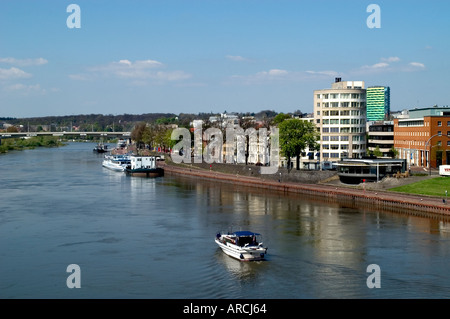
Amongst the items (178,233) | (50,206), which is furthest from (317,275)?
(50,206)

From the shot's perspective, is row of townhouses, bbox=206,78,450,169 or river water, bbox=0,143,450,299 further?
row of townhouses, bbox=206,78,450,169

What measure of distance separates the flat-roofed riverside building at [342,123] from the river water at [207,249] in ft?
112

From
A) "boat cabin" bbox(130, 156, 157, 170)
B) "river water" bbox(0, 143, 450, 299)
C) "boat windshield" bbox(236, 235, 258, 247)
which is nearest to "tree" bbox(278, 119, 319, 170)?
"river water" bbox(0, 143, 450, 299)

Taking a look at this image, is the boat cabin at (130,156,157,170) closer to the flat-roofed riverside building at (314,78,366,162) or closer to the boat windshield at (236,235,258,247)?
the flat-roofed riverside building at (314,78,366,162)

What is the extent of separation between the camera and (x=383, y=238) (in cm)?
5503

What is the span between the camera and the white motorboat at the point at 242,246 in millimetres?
46406

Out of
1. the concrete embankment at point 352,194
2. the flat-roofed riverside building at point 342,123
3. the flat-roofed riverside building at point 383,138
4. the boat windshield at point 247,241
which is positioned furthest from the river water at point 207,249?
the flat-roofed riverside building at point 383,138

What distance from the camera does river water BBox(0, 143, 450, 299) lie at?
3953 centimetres

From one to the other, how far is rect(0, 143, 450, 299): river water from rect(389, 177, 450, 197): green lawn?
892cm

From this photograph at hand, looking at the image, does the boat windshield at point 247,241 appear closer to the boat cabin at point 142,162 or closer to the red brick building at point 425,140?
the red brick building at point 425,140

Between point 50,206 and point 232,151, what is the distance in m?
66.5

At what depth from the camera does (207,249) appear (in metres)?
50.8

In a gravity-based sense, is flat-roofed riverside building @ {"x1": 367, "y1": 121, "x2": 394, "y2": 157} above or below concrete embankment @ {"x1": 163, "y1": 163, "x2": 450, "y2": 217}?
above
